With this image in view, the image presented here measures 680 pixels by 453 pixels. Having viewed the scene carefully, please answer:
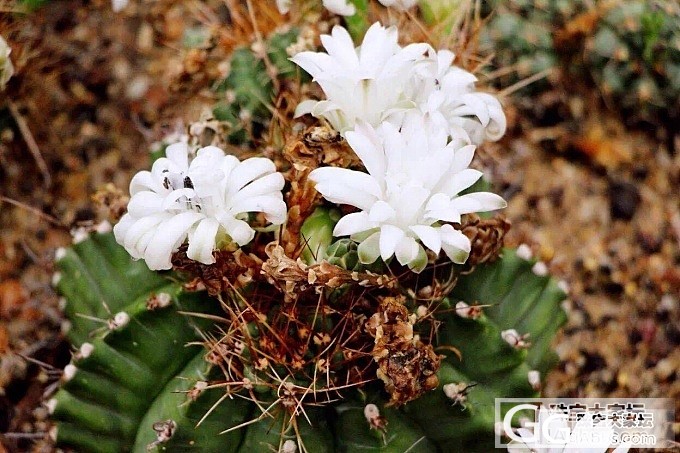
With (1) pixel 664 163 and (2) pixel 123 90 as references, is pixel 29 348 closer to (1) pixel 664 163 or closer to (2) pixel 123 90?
(2) pixel 123 90

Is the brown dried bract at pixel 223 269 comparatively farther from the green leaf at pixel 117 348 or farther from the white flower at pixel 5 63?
the white flower at pixel 5 63

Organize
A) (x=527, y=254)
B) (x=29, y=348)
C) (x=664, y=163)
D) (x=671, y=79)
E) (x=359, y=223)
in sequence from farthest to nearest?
(x=664, y=163) → (x=671, y=79) → (x=29, y=348) → (x=527, y=254) → (x=359, y=223)

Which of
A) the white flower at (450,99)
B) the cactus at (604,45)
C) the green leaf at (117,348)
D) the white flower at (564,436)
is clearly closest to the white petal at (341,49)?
the white flower at (450,99)

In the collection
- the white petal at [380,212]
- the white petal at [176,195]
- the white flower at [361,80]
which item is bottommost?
the white petal at [380,212]

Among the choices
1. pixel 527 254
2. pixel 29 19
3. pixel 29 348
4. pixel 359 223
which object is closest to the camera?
pixel 359 223

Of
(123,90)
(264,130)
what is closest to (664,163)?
(264,130)

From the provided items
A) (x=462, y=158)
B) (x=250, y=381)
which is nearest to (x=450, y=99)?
(x=462, y=158)
